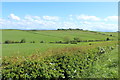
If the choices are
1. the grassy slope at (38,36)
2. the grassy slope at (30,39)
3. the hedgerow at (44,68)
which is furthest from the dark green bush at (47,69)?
the grassy slope at (38,36)

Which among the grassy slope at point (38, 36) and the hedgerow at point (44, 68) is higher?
the grassy slope at point (38, 36)

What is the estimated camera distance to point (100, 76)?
185 inches

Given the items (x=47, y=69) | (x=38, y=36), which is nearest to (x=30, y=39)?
(x=38, y=36)

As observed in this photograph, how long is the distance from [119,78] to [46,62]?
251cm

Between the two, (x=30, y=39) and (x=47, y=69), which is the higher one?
(x=30, y=39)

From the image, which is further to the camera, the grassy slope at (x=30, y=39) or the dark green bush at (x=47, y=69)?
the grassy slope at (x=30, y=39)

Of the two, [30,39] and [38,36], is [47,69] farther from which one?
[38,36]

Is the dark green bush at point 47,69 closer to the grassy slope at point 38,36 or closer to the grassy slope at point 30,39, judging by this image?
the grassy slope at point 30,39

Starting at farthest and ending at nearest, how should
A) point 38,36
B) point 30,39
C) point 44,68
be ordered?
1. point 38,36
2. point 30,39
3. point 44,68

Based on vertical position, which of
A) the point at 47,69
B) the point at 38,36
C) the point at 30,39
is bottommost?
the point at 47,69

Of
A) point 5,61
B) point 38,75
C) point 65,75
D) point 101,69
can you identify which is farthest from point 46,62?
point 101,69

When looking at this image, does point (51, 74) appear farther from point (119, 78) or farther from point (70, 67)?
point (119, 78)

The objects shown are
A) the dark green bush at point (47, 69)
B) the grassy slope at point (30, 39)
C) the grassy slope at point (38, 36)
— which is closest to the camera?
the dark green bush at point (47, 69)

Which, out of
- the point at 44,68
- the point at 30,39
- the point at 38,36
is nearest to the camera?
the point at 44,68
